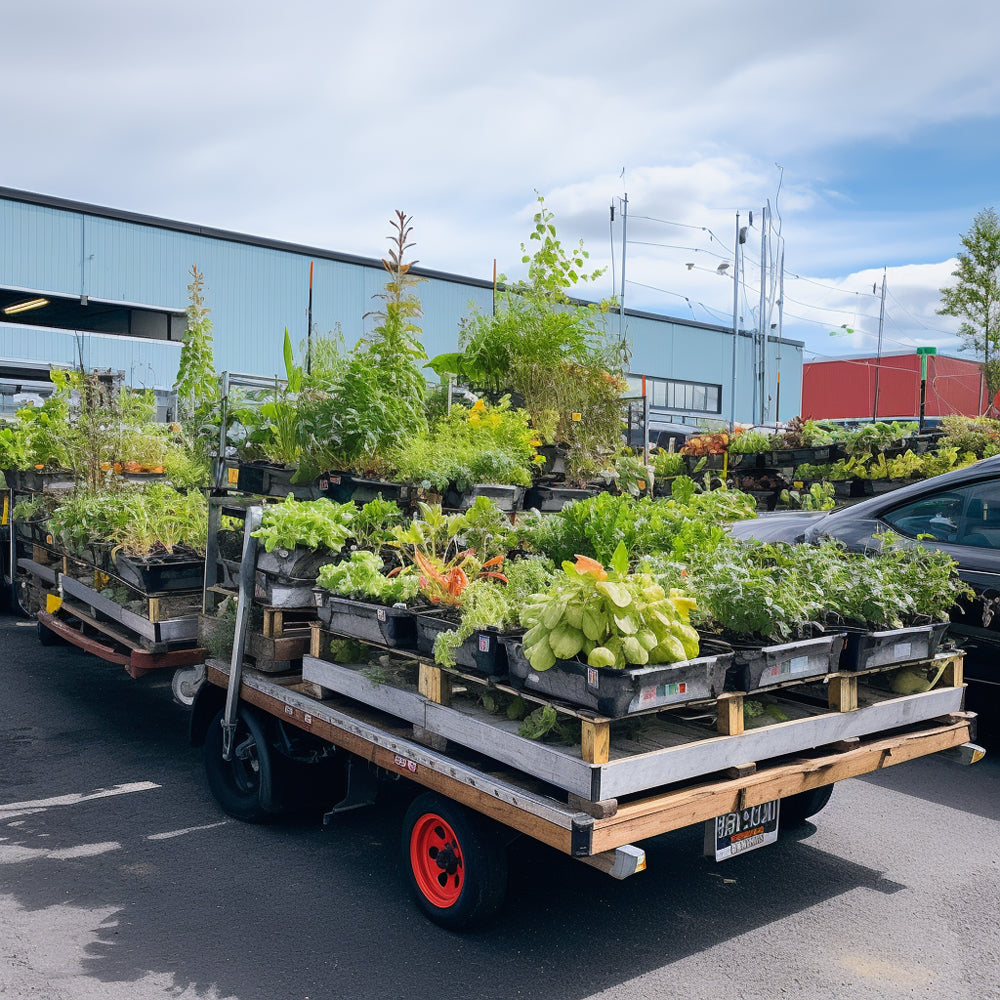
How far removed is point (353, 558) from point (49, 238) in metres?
25.6

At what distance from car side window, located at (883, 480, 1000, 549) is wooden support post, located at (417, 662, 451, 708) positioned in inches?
135

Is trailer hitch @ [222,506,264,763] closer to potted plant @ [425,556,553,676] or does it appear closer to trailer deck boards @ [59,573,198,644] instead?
trailer deck boards @ [59,573,198,644]

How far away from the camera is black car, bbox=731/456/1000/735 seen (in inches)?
225

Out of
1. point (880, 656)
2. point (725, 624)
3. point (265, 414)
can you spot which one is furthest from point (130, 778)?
point (880, 656)

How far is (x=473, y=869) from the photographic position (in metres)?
3.66

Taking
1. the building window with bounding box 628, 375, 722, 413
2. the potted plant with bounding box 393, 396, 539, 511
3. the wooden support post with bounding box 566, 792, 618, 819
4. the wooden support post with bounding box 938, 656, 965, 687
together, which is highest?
the building window with bounding box 628, 375, 722, 413

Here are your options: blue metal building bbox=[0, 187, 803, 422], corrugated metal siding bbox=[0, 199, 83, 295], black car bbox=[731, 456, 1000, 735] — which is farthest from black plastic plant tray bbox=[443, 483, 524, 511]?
corrugated metal siding bbox=[0, 199, 83, 295]

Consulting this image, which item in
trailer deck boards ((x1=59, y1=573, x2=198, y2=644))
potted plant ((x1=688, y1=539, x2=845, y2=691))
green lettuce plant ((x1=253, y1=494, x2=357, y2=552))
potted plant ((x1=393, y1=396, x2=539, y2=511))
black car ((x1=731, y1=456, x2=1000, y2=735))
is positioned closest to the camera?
potted plant ((x1=688, y1=539, x2=845, y2=691))

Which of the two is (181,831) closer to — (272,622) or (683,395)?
(272,622)

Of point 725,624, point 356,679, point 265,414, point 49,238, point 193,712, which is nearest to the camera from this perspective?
point 725,624

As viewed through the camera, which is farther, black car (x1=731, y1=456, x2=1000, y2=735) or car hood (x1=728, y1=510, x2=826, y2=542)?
car hood (x1=728, y1=510, x2=826, y2=542)

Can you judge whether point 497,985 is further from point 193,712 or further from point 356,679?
point 193,712

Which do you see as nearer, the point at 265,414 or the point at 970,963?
the point at 970,963

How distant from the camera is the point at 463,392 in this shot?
7.92 metres
